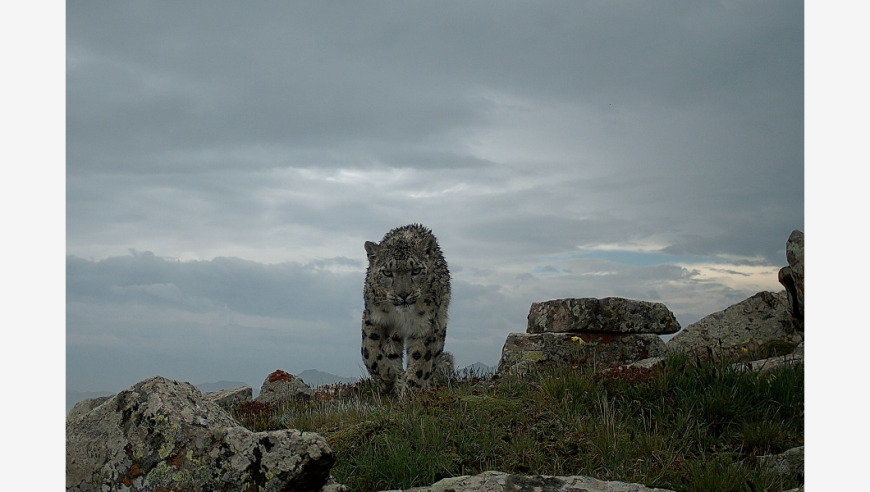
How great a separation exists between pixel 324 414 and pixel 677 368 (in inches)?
189

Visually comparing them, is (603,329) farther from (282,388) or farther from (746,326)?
(282,388)

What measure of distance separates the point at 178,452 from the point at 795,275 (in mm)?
11455

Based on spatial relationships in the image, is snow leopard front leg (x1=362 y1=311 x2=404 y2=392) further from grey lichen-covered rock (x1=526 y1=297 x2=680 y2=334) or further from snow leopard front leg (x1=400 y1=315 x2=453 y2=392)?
grey lichen-covered rock (x1=526 y1=297 x2=680 y2=334)

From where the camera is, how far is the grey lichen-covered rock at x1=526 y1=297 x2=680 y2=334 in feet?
45.2

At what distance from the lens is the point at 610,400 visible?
8.19 m

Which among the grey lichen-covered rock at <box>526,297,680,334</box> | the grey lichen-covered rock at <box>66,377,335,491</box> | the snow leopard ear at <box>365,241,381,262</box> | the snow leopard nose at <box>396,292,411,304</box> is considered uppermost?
the snow leopard ear at <box>365,241,381,262</box>

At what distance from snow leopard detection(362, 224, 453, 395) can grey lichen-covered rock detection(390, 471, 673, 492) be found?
22.5 feet

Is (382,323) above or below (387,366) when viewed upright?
above

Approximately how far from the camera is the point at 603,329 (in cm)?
1387

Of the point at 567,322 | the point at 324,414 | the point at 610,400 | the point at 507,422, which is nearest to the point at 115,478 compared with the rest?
the point at 507,422

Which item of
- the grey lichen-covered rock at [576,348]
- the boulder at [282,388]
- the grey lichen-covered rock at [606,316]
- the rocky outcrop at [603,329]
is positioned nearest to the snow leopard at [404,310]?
the grey lichen-covered rock at [576,348]

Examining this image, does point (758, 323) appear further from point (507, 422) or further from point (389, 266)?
point (507, 422)

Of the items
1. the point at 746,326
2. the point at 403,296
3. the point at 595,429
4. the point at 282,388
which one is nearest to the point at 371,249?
the point at 403,296

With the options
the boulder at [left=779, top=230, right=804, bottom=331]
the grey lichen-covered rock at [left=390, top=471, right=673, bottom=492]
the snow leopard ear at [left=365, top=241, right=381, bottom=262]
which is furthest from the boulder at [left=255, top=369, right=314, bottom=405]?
the boulder at [left=779, top=230, right=804, bottom=331]
